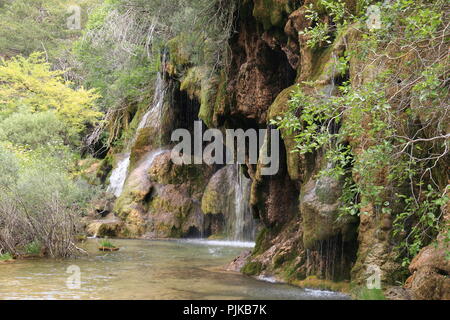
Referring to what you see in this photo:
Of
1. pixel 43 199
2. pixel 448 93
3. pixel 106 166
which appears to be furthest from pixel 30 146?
pixel 448 93

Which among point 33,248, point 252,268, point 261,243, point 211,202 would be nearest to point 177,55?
point 211,202

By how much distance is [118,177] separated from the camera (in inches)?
924

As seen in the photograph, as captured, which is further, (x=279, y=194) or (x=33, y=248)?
(x=33, y=248)

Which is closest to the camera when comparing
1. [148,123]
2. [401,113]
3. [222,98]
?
[401,113]

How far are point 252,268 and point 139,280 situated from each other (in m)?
2.44

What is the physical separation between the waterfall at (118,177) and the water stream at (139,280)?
365 inches

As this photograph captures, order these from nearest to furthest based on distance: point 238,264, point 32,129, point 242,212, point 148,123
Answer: point 238,264
point 242,212
point 32,129
point 148,123

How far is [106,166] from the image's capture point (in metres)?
26.0

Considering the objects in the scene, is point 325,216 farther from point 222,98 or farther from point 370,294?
point 222,98

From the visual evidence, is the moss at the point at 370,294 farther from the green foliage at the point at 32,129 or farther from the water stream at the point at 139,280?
the green foliage at the point at 32,129

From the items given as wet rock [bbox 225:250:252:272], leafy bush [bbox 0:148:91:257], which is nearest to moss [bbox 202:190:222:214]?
leafy bush [bbox 0:148:91:257]

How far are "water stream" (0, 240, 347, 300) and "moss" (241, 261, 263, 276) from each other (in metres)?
0.31

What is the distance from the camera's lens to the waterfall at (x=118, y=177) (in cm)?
2302

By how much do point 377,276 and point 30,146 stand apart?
59.1 feet
